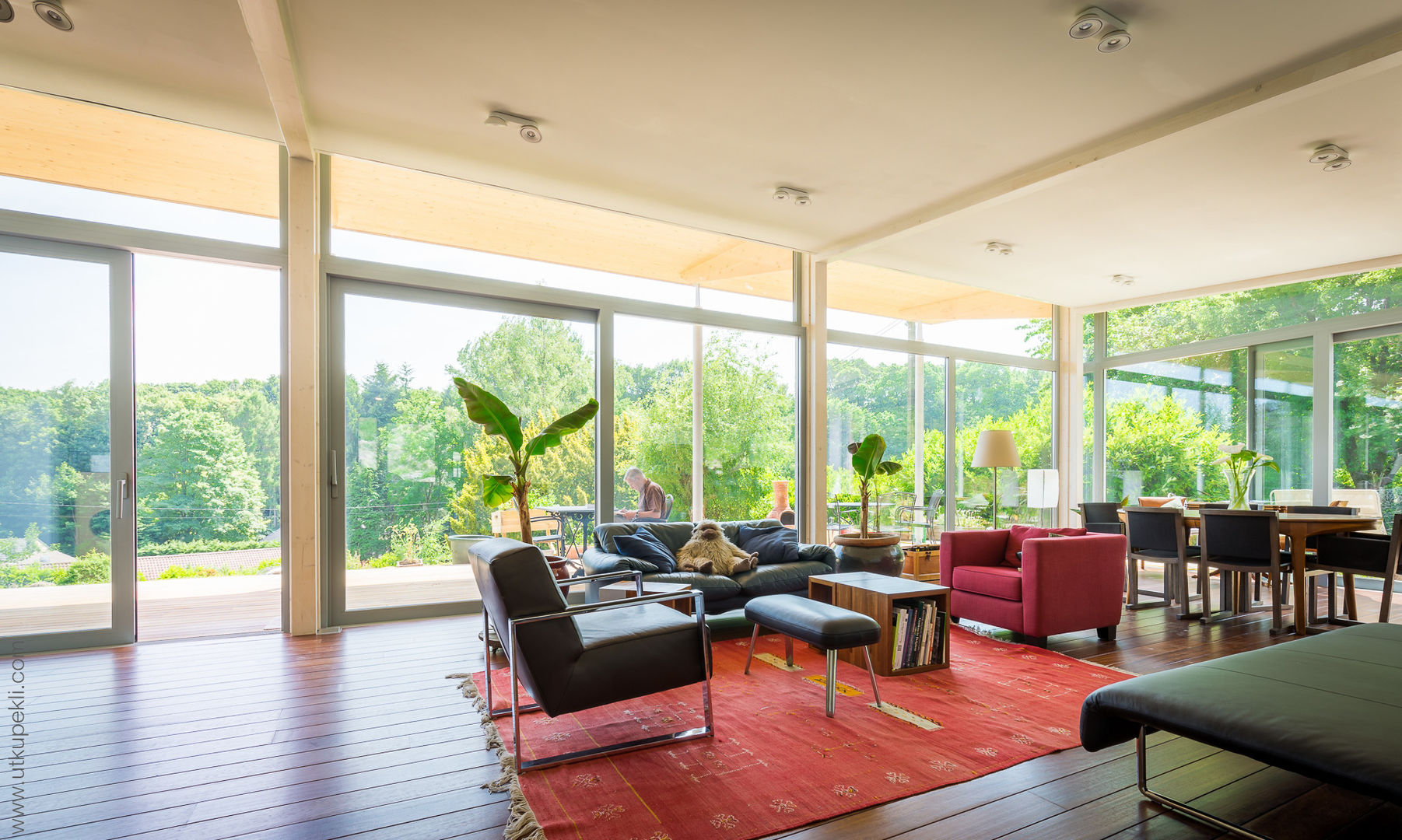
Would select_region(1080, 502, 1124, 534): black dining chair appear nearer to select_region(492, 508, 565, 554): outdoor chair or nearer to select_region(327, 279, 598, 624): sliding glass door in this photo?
select_region(327, 279, 598, 624): sliding glass door

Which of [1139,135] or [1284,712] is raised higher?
[1139,135]

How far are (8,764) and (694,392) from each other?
4810mm

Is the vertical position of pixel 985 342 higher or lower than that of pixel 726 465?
higher

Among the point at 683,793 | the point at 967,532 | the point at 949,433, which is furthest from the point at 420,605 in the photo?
the point at 949,433

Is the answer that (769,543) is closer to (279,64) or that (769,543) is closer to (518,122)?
(518,122)

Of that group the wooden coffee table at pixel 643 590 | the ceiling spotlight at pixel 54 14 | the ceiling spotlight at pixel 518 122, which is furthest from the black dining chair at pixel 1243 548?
the ceiling spotlight at pixel 54 14

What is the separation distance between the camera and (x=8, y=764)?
8.47ft

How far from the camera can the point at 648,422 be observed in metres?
6.04

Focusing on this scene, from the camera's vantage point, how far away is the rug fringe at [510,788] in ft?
6.91

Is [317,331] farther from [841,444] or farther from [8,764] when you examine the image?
[841,444]

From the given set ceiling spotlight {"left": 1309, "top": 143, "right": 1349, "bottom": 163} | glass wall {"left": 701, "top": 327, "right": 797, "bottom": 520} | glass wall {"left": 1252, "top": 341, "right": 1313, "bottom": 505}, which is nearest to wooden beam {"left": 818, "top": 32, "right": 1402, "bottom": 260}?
ceiling spotlight {"left": 1309, "top": 143, "right": 1349, "bottom": 163}

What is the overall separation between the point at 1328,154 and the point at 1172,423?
4811 mm

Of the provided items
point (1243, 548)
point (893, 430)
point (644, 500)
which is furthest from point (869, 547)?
point (1243, 548)

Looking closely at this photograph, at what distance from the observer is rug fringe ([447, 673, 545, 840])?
2.11m
